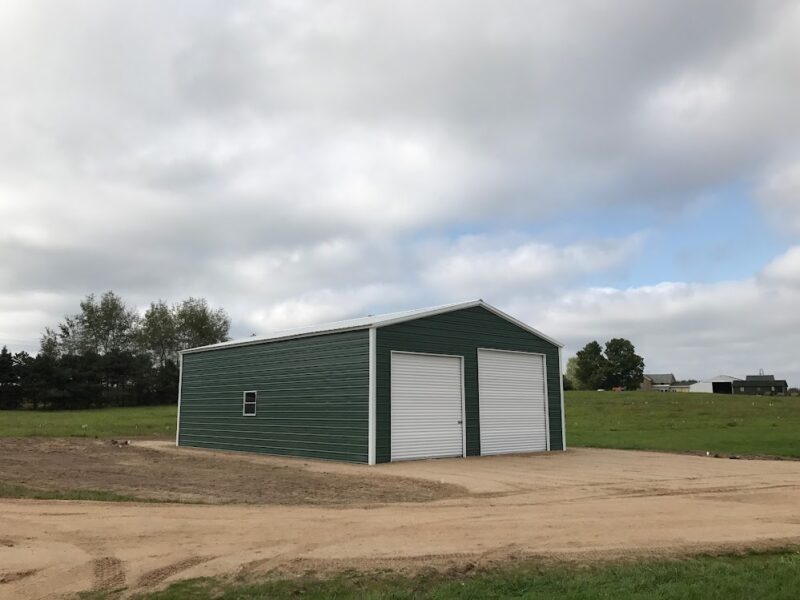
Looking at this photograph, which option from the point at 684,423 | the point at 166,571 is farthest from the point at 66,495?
the point at 684,423

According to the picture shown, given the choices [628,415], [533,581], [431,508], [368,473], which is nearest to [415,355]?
[368,473]

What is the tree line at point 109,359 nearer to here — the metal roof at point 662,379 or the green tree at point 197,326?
the green tree at point 197,326

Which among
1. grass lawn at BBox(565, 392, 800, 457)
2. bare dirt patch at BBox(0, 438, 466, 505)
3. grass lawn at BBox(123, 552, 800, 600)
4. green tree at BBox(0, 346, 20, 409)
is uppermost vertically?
green tree at BBox(0, 346, 20, 409)

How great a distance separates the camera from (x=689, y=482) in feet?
44.1

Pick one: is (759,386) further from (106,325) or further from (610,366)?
(106,325)

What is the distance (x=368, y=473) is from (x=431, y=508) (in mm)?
5390

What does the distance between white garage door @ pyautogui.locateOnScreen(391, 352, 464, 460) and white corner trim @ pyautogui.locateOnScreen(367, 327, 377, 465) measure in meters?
0.80

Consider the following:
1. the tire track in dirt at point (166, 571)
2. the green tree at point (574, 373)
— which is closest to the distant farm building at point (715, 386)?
the green tree at point (574, 373)

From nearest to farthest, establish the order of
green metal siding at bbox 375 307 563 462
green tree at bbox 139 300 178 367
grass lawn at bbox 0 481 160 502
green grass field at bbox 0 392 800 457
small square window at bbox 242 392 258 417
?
grass lawn at bbox 0 481 160 502, green metal siding at bbox 375 307 563 462, small square window at bbox 242 392 258 417, green grass field at bbox 0 392 800 457, green tree at bbox 139 300 178 367

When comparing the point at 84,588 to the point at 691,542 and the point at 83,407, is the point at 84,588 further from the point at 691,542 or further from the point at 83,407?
the point at 83,407

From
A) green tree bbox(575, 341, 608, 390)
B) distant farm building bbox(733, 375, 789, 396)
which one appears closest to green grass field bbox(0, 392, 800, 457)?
green tree bbox(575, 341, 608, 390)

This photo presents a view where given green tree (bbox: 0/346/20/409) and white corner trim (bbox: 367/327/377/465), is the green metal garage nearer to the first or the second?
white corner trim (bbox: 367/327/377/465)

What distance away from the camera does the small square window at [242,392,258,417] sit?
21.9 meters

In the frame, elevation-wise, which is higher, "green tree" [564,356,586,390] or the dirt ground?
"green tree" [564,356,586,390]
